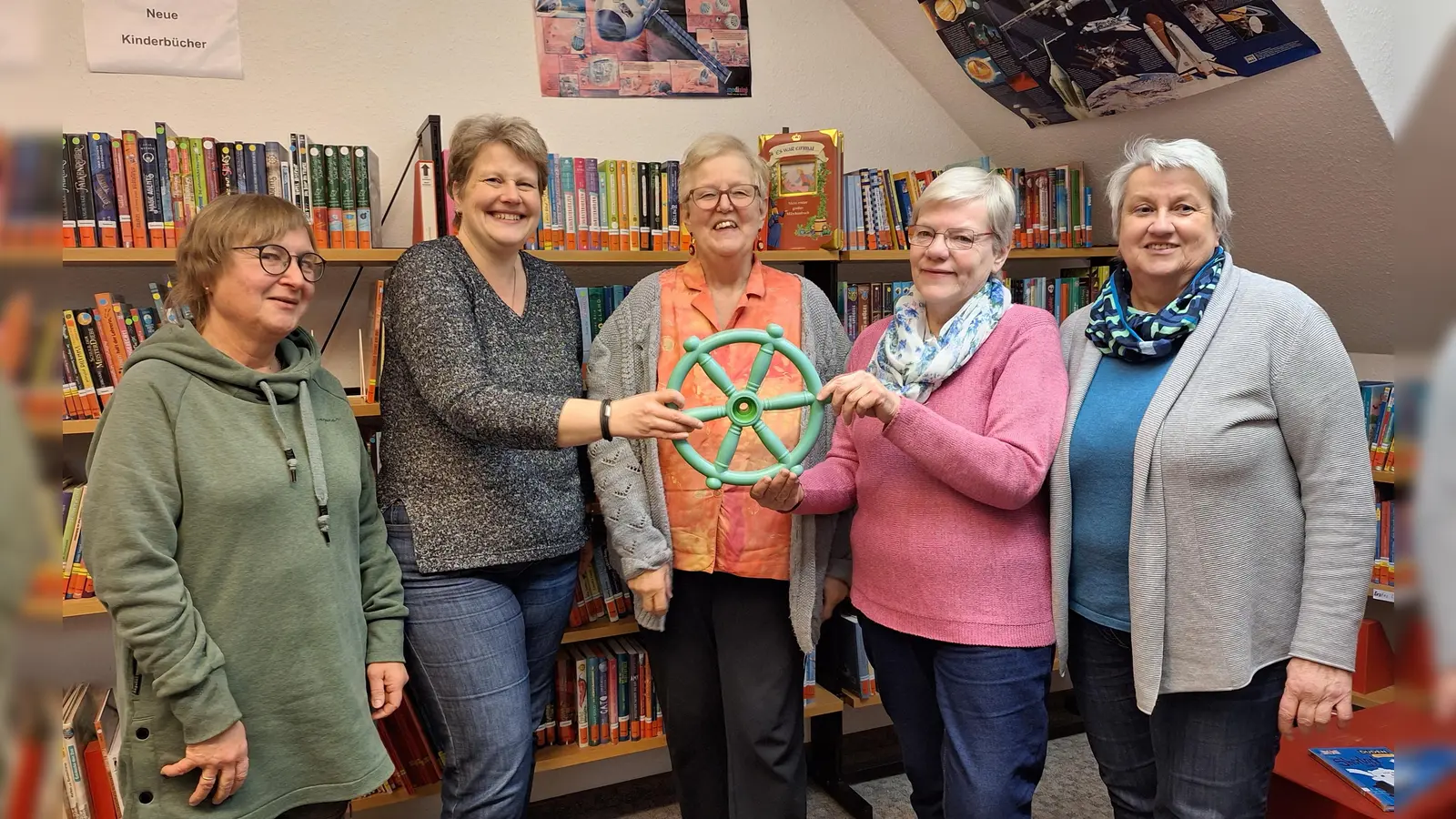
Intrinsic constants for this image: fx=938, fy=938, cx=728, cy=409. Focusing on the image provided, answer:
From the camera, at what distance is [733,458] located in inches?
79.3

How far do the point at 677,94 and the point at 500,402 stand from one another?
66.3 inches

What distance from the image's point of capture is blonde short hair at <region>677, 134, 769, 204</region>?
204 cm

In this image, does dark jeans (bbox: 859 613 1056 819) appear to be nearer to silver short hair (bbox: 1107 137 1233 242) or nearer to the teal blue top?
the teal blue top

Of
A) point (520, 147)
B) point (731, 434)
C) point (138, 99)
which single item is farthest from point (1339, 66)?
point (138, 99)

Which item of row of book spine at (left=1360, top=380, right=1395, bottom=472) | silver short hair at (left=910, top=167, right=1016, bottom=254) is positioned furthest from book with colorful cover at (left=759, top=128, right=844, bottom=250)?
row of book spine at (left=1360, top=380, right=1395, bottom=472)

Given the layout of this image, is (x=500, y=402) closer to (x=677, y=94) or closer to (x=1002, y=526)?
(x=1002, y=526)

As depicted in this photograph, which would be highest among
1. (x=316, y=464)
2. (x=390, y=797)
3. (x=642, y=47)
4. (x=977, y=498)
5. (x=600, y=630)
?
(x=642, y=47)

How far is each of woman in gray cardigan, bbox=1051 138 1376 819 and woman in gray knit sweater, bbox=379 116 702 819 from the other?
0.94 m

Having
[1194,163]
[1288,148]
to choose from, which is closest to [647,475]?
[1194,163]

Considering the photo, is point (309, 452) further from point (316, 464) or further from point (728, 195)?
point (728, 195)

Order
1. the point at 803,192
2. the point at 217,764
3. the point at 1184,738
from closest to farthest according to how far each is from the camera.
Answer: the point at 217,764, the point at 1184,738, the point at 803,192

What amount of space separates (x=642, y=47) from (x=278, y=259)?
5.71 ft

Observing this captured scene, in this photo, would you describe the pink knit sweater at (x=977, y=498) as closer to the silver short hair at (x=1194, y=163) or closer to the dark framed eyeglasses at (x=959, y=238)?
the dark framed eyeglasses at (x=959, y=238)

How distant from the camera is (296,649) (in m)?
1.59
